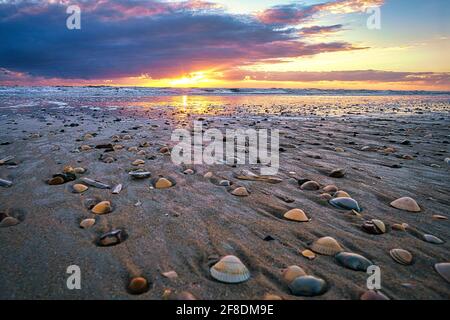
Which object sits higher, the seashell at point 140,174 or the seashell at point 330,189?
the seashell at point 140,174

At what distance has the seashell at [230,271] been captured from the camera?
185cm

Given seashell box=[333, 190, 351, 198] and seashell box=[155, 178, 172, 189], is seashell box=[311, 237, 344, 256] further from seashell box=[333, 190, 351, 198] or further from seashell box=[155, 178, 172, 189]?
seashell box=[155, 178, 172, 189]

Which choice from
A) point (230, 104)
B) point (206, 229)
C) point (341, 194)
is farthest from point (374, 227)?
point (230, 104)

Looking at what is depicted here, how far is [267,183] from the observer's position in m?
3.69

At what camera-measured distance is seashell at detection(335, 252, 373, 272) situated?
197 cm

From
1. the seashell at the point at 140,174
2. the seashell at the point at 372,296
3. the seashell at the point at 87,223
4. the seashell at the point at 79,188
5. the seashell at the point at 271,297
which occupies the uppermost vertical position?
the seashell at the point at 140,174

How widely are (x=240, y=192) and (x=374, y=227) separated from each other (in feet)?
4.48

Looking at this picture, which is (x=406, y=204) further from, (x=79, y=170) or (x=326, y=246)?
(x=79, y=170)

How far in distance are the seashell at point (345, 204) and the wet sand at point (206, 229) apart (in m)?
0.07

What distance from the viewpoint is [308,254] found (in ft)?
6.96

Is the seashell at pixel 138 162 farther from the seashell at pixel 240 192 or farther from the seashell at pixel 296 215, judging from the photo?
the seashell at pixel 296 215

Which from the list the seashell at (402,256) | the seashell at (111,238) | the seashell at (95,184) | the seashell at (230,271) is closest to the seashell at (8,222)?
the seashell at (111,238)
